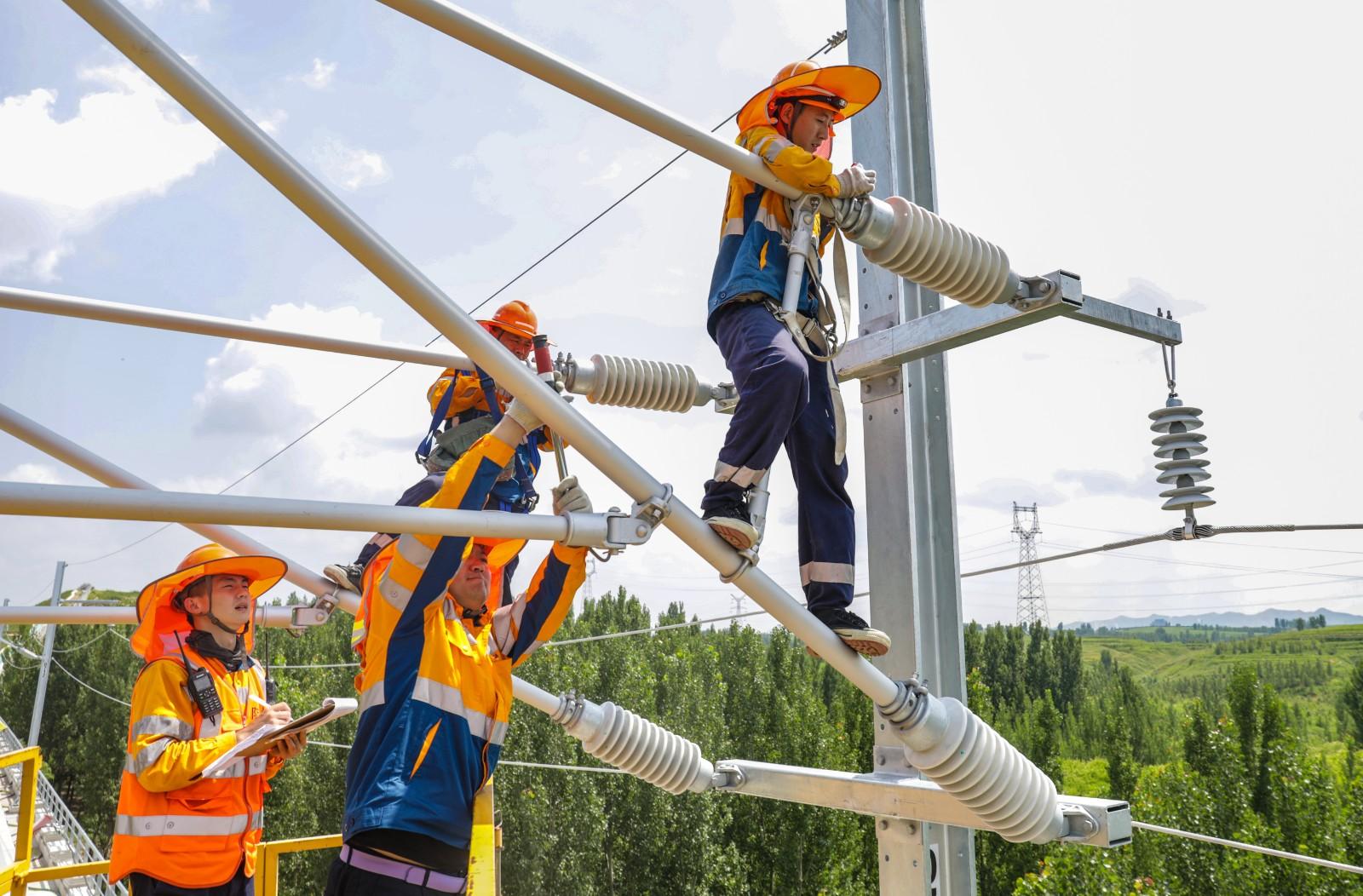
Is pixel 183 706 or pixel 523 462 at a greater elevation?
pixel 523 462

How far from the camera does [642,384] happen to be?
3807 millimetres

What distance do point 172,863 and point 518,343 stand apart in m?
1.98

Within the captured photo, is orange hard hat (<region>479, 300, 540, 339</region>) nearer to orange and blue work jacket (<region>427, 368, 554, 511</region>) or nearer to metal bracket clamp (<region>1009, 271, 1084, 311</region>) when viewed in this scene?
orange and blue work jacket (<region>427, 368, 554, 511</region>)

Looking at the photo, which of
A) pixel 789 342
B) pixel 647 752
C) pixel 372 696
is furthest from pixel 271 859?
pixel 789 342

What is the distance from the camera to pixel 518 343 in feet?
12.6

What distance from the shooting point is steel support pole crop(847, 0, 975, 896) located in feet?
10.2

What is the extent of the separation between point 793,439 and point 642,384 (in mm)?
1054

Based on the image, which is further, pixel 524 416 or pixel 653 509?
pixel 524 416

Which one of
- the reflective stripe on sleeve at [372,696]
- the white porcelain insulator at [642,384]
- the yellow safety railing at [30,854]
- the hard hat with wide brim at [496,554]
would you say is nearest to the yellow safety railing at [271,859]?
the yellow safety railing at [30,854]

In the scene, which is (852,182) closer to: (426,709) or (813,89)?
(813,89)

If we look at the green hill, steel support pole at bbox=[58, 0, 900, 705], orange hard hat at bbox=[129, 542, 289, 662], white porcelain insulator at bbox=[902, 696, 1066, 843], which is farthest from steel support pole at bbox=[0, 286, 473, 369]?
the green hill

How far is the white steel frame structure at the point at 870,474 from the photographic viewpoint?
184 centimetres

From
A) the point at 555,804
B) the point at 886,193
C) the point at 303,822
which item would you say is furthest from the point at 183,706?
the point at 303,822

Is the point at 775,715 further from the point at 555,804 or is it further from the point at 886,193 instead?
the point at 886,193
